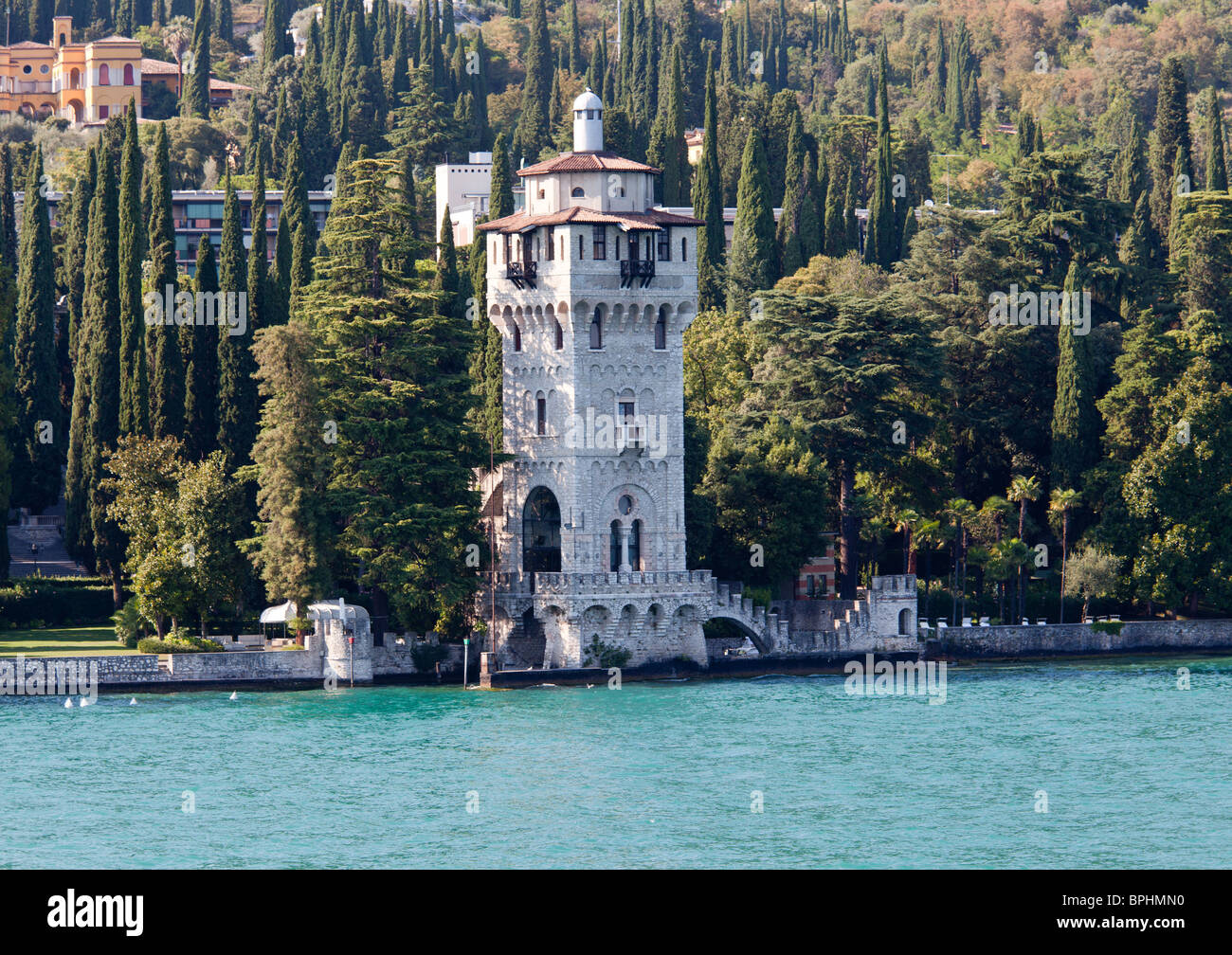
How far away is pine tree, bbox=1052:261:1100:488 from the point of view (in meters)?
79.4

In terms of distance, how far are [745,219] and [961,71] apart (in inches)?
2693

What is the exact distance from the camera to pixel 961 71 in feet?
527

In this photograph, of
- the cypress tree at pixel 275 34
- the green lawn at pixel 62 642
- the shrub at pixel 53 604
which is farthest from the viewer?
the cypress tree at pixel 275 34

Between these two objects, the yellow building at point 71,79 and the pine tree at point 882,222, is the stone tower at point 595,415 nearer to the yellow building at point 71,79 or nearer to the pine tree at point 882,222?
the pine tree at point 882,222

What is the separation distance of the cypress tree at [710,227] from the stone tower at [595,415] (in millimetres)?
25151

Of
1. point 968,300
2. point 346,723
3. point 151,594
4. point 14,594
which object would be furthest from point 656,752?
point 968,300

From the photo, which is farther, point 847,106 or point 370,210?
point 847,106

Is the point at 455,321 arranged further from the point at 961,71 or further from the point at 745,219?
the point at 961,71

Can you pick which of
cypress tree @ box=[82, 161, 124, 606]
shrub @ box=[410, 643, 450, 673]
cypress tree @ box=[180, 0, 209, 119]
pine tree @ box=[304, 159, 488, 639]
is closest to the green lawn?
cypress tree @ box=[82, 161, 124, 606]

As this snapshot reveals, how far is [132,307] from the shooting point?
74.0 meters

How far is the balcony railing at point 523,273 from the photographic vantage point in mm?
70375

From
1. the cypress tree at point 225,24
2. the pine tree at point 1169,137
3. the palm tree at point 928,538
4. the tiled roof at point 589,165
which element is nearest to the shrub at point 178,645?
the tiled roof at point 589,165

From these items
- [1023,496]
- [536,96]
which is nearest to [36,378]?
[1023,496]

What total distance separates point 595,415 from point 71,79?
91410mm
